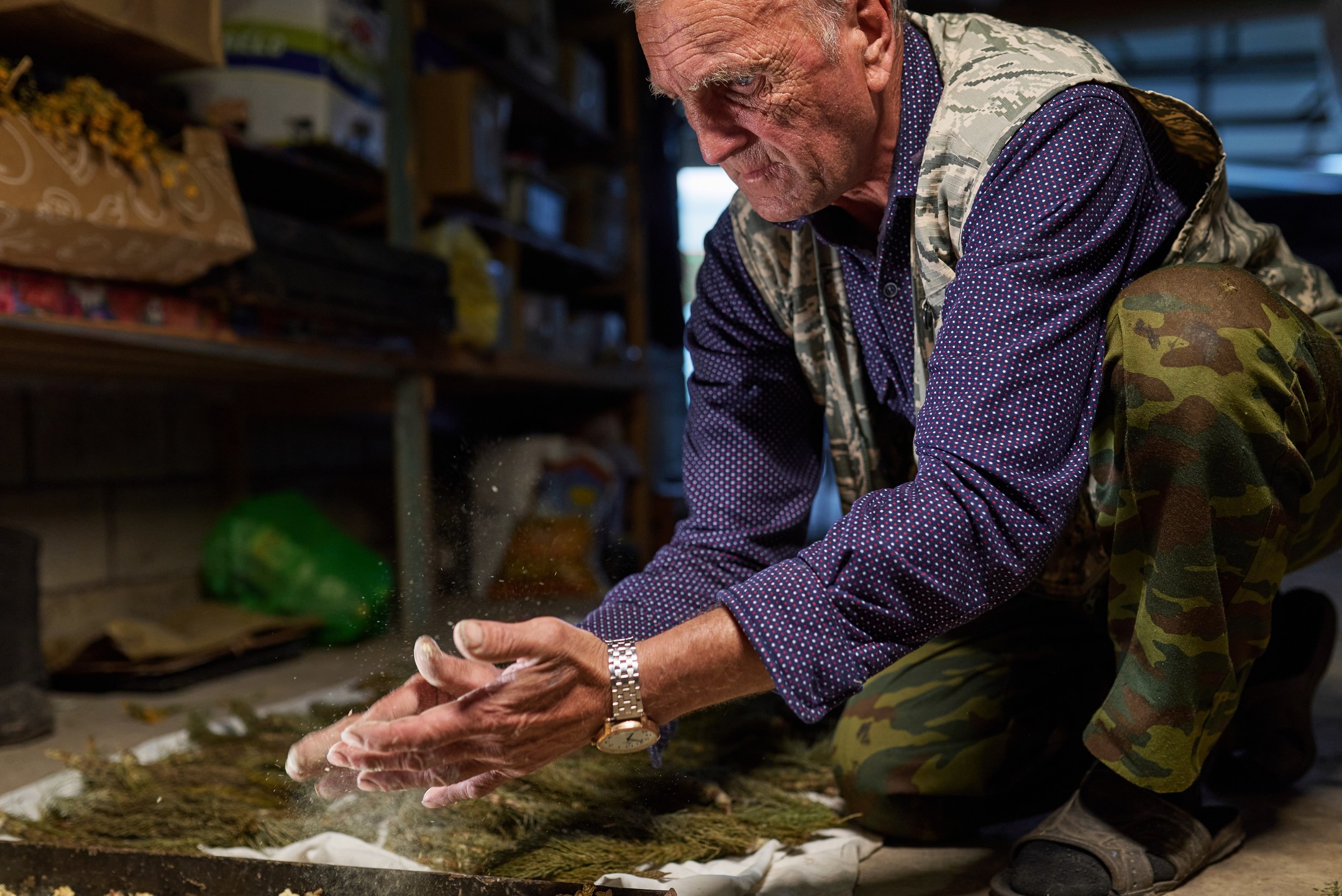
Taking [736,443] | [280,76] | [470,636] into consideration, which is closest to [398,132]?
[280,76]

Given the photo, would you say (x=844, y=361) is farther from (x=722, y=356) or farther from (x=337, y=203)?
(x=337, y=203)

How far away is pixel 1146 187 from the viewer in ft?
2.94

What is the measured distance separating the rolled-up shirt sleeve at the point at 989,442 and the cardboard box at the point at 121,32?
4.39 ft

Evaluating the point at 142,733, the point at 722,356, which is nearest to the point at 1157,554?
the point at 722,356

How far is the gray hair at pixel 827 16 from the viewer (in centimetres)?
82

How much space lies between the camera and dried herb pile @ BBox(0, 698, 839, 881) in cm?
96

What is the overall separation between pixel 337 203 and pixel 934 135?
2.03m

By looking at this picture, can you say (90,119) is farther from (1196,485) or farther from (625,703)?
(1196,485)

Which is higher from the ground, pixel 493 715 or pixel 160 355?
pixel 160 355

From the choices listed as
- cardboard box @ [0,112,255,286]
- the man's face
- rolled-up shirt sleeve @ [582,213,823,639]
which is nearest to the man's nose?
the man's face

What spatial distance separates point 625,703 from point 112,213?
47.2 inches

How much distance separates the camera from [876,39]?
0.88 m

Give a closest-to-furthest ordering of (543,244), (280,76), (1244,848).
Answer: (1244,848) < (280,76) < (543,244)

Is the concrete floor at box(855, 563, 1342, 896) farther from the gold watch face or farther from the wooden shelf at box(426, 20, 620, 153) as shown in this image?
the wooden shelf at box(426, 20, 620, 153)
